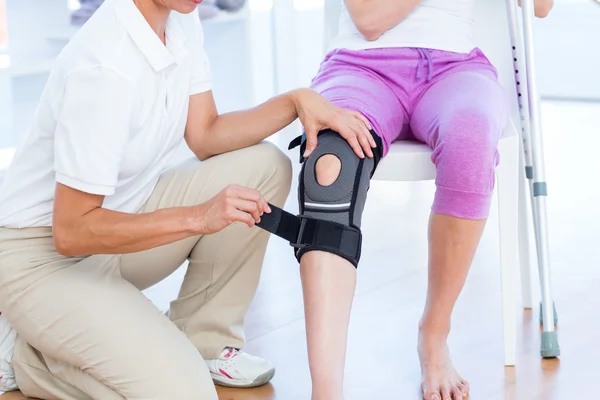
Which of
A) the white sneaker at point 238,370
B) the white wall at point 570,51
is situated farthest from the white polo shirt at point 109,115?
the white wall at point 570,51

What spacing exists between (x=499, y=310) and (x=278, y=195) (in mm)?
→ 690

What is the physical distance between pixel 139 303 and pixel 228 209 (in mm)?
328

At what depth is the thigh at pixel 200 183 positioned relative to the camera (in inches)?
76.9

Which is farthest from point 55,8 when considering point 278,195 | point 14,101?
point 278,195

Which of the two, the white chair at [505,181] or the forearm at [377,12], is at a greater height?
the forearm at [377,12]

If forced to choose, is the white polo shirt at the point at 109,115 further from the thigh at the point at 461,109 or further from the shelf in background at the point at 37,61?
the shelf in background at the point at 37,61

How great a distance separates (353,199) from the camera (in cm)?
173

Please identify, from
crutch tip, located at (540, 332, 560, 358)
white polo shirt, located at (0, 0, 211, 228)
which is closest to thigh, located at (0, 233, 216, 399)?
white polo shirt, located at (0, 0, 211, 228)

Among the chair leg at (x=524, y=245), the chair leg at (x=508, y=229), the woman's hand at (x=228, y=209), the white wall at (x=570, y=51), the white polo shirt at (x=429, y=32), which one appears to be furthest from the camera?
the white wall at (x=570, y=51)

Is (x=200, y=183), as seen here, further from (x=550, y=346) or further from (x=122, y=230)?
(x=550, y=346)

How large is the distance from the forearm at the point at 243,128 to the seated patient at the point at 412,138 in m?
0.11

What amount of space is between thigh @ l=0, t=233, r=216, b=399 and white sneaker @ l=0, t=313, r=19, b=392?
4.3 inches

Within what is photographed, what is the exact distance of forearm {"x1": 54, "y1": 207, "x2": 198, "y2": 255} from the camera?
1601 millimetres

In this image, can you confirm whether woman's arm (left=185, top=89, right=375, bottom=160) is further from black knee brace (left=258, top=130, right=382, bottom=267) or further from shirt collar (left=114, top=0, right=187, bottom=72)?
shirt collar (left=114, top=0, right=187, bottom=72)
